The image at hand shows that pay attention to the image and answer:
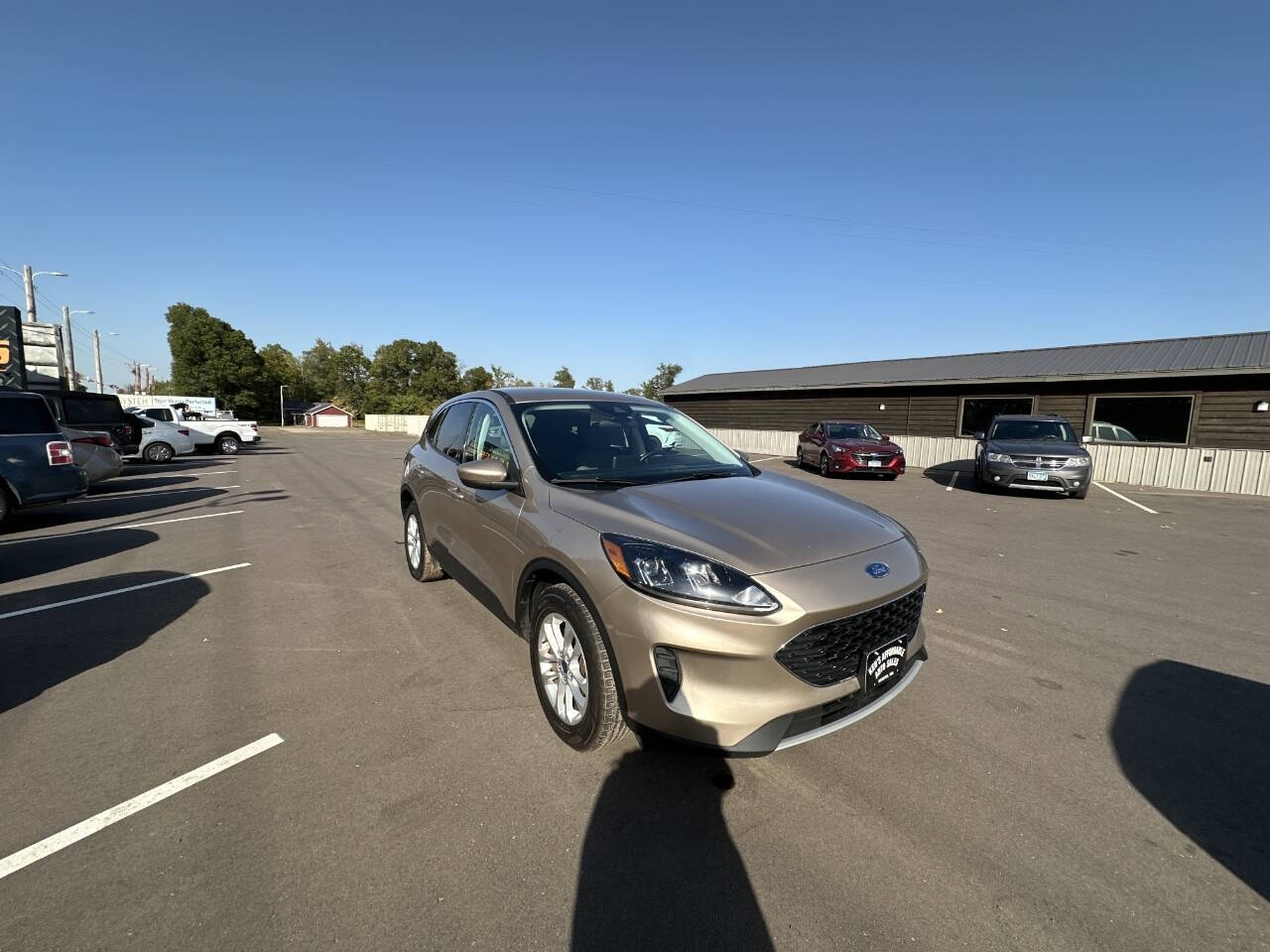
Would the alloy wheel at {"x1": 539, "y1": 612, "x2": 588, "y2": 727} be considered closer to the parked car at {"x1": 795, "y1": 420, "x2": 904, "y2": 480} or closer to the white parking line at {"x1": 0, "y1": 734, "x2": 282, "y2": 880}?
the white parking line at {"x1": 0, "y1": 734, "x2": 282, "y2": 880}

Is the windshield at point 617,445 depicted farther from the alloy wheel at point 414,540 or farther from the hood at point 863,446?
the hood at point 863,446

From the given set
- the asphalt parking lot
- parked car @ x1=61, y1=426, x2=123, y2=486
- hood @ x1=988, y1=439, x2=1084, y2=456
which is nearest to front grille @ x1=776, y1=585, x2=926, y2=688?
the asphalt parking lot

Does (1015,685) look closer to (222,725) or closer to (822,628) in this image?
(822,628)

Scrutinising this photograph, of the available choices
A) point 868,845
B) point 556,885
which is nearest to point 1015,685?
point 868,845

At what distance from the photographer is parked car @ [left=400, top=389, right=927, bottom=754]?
2160mm

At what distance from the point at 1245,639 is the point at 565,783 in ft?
16.7

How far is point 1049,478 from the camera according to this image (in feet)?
36.6

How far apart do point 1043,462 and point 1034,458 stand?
0.17 m

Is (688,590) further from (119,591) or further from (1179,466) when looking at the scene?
(1179,466)

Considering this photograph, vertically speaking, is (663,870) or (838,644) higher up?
(838,644)

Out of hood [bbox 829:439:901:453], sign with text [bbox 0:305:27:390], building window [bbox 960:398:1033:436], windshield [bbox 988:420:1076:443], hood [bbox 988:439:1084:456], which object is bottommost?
hood [bbox 829:439:901:453]

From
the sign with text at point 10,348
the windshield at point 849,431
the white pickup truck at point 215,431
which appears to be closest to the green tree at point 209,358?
the white pickup truck at point 215,431

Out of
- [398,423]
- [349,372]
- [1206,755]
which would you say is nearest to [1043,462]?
[1206,755]

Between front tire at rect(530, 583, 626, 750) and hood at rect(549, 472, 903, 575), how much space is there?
416 millimetres
